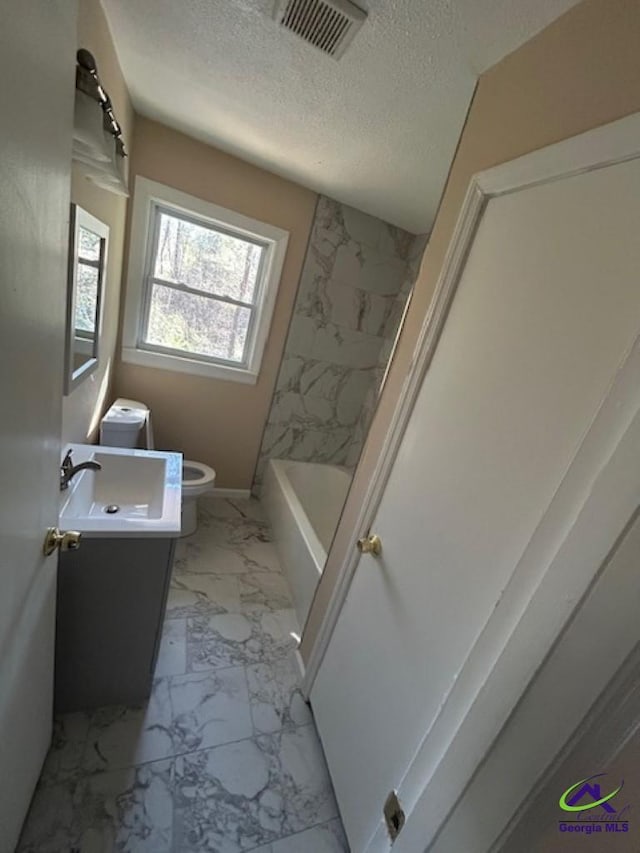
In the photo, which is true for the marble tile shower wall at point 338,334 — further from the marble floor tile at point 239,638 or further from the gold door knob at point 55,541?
the gold door knob at point 55,541

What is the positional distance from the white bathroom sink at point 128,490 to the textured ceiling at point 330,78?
5.28 feet

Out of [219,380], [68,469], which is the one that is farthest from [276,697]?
[219,380]

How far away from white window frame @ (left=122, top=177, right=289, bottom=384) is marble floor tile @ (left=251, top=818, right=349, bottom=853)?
2351 millimetres

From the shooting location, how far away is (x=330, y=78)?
127 centimetres

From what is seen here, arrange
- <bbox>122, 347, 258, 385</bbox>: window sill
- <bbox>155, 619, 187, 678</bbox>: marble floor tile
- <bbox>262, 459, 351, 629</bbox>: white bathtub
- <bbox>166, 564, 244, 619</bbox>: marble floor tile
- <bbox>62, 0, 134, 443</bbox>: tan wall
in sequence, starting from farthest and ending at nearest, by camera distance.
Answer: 1. <bbox>122, 347, 258, 385</bbox>: window sill
2. <bbox>262, 459, 351, 629</bbox>: white bathtub
3. <bbox>166, 564, 244, 619</bbox>: marble floor tile
4. <bbox>155, 619, 187, 678</bbox>: marble floor tile
5. <bbox>62, 0, 134, 443</bbox>: tan wall

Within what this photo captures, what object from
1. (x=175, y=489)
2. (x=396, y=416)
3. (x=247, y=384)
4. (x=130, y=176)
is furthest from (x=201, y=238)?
(x=396, y=416)

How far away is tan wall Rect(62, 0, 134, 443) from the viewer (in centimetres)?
118

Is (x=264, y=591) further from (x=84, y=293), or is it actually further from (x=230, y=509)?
(x=84, y=293)

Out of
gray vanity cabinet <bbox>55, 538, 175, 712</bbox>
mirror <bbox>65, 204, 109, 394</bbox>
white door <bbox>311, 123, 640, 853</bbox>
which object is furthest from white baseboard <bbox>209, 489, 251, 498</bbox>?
white door <bbox>311, 123, 640, 853</bbox>

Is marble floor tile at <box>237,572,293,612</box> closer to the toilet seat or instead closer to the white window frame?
the toilet seat

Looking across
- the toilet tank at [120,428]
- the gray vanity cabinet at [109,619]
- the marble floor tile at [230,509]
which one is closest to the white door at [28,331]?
the gray vanity cabinet at [109,619]

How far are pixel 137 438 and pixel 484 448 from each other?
6.19 feet

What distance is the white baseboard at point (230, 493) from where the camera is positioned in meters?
2.93

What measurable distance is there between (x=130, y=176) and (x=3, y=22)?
1.98m
